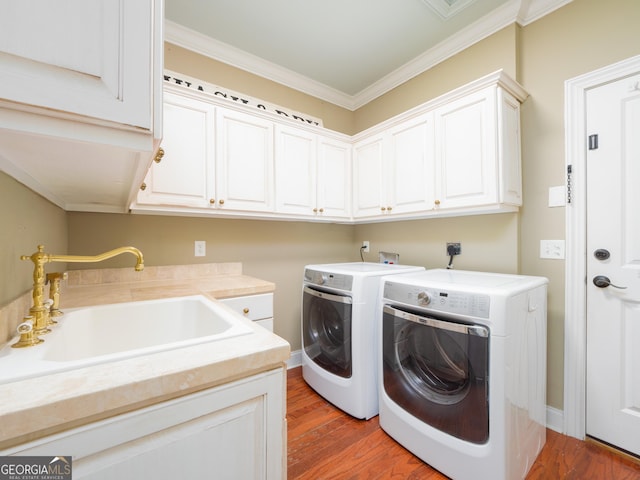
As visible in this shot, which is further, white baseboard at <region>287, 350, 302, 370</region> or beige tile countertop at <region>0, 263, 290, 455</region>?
white baseboard at <region>287, 350, 302, 370</region>

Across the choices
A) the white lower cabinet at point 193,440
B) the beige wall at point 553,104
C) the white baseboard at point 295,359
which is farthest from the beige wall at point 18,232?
the beige wall at point 553,104

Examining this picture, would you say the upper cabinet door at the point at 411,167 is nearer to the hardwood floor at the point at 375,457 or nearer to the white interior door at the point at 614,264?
the white interior door at the point at 614,264

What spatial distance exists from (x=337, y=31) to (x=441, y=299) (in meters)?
2.03

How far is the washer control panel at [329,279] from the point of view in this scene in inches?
73.4

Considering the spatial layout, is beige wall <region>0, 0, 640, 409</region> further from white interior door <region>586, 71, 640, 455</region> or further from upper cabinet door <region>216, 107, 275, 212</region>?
upper cabinet door <region>216, 107, 275, 212</region>

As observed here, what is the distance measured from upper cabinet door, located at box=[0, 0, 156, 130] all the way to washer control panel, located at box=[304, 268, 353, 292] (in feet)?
4.82

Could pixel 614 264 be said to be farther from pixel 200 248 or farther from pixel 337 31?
pixel 200 248

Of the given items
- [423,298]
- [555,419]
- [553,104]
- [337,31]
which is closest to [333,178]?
[337,31]

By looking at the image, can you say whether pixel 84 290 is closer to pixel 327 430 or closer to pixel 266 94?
pixel 327 430

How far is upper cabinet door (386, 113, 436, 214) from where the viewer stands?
199cm

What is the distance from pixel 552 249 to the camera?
1.73 meters

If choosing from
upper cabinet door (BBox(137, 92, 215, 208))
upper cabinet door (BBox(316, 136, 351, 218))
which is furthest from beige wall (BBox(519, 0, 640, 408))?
upper cabinet door (BBox(137, 92, 215, 208))

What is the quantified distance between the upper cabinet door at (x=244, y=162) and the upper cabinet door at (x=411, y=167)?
37.8 inches
